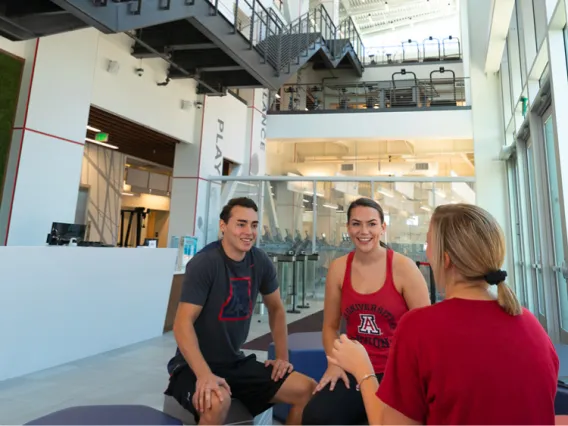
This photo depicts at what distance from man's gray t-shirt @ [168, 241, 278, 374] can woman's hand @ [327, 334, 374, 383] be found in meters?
0.68

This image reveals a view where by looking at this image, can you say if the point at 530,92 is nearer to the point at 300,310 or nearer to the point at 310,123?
the point at 300,310

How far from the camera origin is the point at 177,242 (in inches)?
253

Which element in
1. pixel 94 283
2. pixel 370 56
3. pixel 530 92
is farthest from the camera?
pixel 370 56

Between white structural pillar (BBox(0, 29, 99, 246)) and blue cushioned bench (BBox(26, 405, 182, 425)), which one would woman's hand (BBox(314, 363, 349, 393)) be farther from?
white structural pillar (BBox(0, 29, 99, 246))

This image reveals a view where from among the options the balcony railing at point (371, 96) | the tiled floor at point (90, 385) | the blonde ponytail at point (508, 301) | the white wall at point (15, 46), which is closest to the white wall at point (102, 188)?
the white wall at point (15, 46)

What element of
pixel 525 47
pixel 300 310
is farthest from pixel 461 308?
pixel 300 310

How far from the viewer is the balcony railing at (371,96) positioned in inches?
431

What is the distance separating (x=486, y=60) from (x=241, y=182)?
18.1 feet

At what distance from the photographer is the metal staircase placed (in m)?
4.15

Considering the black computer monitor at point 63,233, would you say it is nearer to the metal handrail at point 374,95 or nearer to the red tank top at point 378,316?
the red tank top at point 378,316

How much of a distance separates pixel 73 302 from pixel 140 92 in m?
4.43

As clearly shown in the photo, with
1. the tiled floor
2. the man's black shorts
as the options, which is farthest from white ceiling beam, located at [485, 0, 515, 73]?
the man's black shorts

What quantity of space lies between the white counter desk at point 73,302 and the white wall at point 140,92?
9.97 feet

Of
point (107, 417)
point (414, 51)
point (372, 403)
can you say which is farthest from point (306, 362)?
point (414, 51)
